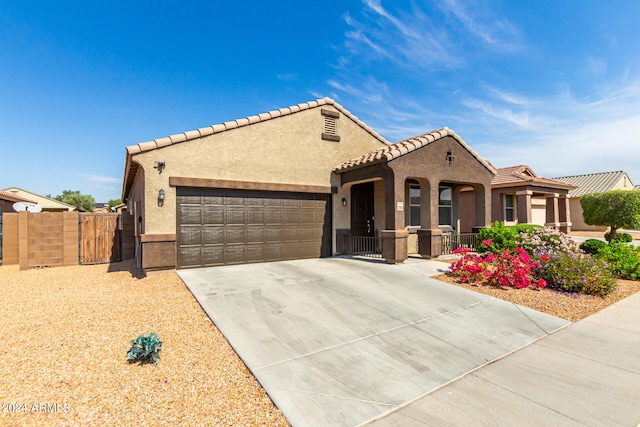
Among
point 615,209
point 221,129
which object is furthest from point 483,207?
point 221,129

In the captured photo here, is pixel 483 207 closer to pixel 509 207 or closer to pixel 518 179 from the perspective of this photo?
pixel 518 179

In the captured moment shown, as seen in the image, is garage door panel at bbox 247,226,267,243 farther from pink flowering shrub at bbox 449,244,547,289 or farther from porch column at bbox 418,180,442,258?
pink flowering shrub at bbox 449,244,547,289

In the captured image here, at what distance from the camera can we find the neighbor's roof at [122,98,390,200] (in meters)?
8.39

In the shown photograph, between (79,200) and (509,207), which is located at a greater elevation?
(79,200)

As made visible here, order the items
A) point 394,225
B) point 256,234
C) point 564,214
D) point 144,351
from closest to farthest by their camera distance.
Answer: point 144,351, point 394,225, point 256,234, point 564,214

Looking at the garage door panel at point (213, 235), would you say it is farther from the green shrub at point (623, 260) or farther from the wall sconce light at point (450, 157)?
the green shrub at point (623, 260)

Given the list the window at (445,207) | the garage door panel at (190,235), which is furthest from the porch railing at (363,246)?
the garage door panel at (190,235)

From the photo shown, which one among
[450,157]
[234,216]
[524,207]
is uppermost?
[450,157]

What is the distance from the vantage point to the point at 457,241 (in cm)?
1230

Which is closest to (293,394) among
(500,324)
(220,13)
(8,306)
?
(500,324)

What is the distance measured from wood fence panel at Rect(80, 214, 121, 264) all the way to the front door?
9.83 m

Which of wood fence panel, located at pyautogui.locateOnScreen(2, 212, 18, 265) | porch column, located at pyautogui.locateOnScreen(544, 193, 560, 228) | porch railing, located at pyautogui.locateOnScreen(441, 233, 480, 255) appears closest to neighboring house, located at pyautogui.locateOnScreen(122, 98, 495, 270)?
porch railing, located at pyautogui.locateOnScreen(441, 233, 480, 255)

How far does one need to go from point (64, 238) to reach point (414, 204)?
1381 centimetres

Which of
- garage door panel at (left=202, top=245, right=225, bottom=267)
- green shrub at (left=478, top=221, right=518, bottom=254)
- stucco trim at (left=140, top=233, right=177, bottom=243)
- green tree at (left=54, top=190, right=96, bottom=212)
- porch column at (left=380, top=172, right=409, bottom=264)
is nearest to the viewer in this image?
stucco trim at (left=140, top=233, right=177, bottom=243)
